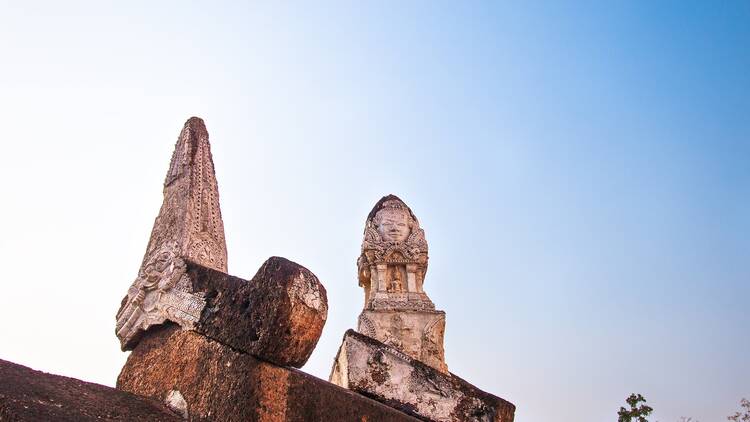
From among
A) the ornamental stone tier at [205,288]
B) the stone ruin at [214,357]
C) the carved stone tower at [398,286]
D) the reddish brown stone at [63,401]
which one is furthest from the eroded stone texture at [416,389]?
the carved stone tower at [398,286]

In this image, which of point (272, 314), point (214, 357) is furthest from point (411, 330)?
point (272, 314)

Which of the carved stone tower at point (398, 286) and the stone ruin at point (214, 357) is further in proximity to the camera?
the carved stone tower at point (398, 286)

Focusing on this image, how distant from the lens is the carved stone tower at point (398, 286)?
8.77m

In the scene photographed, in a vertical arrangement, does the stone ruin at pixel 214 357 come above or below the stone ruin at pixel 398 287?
below

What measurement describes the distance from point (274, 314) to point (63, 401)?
890 mm

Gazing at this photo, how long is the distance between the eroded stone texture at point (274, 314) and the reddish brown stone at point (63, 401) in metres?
0.44

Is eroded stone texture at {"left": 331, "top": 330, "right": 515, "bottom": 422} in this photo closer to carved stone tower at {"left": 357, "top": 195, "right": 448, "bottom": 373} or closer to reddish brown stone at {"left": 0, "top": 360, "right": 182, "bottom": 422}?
reddish brown stone at {"left": 0, "top": 360, "right": 182, "bottom": 422}

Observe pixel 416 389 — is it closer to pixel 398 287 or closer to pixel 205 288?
pixel 205 288

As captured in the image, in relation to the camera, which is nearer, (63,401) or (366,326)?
(63,401)

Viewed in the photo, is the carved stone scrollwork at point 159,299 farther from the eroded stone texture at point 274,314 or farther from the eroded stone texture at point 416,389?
the eroded stone texture at point 416,389

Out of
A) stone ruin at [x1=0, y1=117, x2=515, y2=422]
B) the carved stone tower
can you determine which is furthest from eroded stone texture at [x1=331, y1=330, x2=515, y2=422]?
the carved stone tower

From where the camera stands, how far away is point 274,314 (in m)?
2.89

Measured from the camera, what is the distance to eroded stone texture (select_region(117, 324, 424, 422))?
9.09 ft

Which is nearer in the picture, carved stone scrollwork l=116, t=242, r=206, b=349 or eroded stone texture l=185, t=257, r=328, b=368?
eroded stone texture l=185, t=257, r=328, b=368
